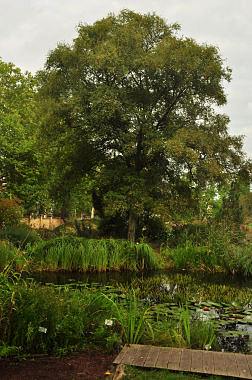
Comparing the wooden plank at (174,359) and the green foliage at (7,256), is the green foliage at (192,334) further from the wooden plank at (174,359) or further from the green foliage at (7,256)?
the green foliage at (7,256)

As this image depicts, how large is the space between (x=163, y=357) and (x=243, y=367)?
0.82 m

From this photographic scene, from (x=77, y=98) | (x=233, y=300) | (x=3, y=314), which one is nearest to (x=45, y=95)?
(x=77, y=98)

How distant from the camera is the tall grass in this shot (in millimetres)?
11828

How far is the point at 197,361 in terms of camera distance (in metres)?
4.29

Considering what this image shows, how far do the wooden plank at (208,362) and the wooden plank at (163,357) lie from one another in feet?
1.23

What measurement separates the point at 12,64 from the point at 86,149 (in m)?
10.3

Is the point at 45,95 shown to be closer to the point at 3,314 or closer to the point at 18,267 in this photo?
→ the point at 18,267

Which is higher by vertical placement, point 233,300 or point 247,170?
point 247,170

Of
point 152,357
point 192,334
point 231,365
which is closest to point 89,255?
point 192,334

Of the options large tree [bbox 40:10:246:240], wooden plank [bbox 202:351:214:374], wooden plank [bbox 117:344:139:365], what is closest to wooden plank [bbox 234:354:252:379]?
wooden plank [bbox 202:351:214:374]

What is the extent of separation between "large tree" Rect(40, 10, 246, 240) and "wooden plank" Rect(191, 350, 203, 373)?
1062 centimetres

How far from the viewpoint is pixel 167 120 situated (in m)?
17.1

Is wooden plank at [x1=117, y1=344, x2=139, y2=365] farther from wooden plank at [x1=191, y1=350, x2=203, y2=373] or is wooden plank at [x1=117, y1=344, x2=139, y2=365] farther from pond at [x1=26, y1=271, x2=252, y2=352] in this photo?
pond at [x1=26, y1=271, x2=252, y2=352]

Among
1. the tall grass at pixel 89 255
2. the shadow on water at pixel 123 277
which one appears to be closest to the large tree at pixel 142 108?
the tall grass at pixel 89 255
